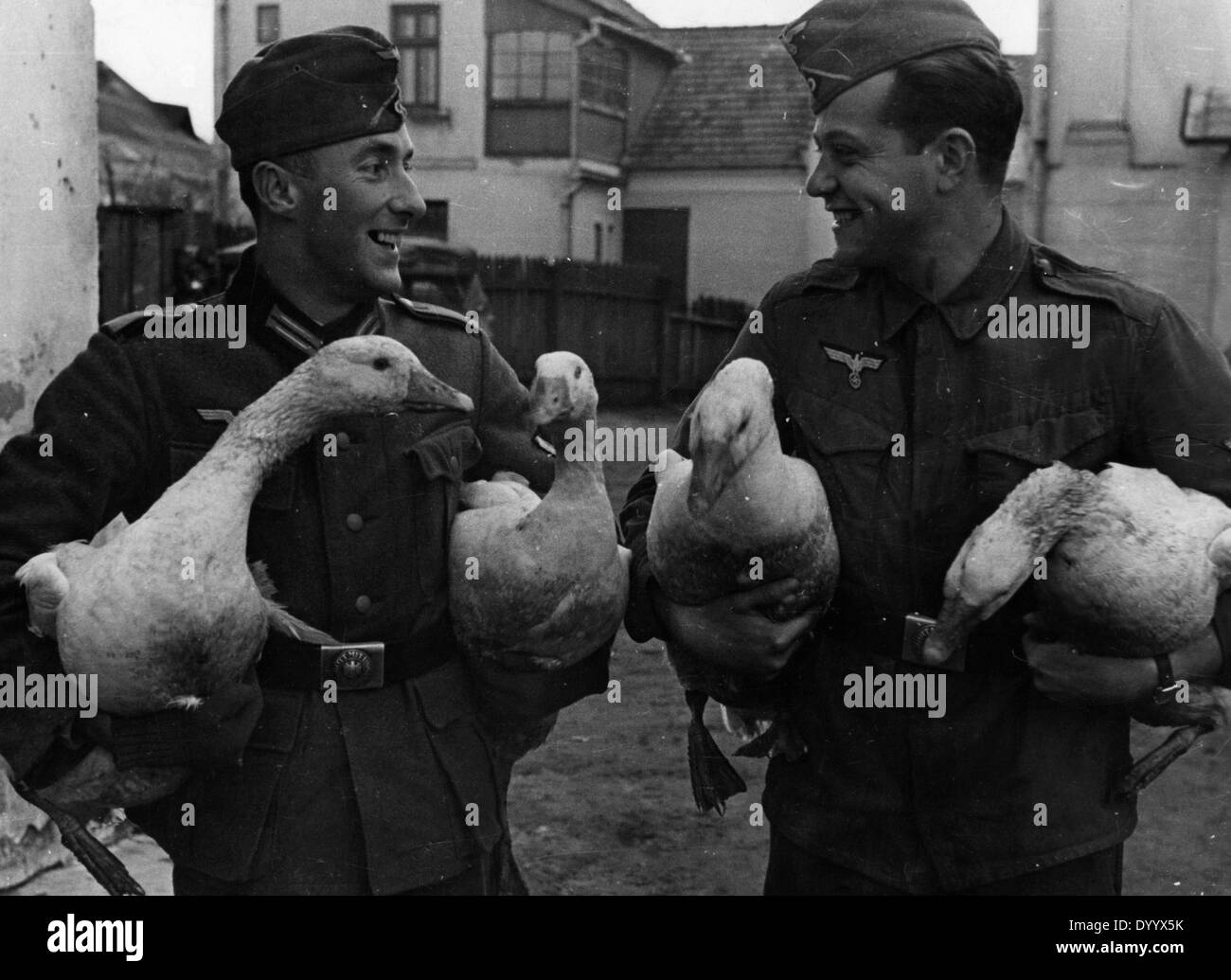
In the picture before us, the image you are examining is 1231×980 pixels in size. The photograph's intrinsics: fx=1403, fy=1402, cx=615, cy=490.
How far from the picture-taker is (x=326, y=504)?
113 inches

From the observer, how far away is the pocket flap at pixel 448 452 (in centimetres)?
288

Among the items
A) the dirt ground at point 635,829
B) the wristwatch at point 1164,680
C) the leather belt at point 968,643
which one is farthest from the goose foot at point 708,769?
the wristwatch at point 1164,680

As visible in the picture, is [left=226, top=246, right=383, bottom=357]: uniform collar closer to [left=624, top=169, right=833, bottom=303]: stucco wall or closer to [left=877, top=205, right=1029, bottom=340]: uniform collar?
[left=624, top=169, right=833, bottom=303]: stucco wall

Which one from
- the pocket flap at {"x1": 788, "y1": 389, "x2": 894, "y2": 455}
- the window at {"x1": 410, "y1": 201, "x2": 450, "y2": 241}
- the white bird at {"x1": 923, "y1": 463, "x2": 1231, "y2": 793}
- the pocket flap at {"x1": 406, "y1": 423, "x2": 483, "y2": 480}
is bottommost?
the white bird at {"x1": 923, "y1": 463, "x2": 1231, "y2": 793}

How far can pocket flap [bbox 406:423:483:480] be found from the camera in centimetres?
288

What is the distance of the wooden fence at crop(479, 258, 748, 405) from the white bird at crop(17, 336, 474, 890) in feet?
1.88

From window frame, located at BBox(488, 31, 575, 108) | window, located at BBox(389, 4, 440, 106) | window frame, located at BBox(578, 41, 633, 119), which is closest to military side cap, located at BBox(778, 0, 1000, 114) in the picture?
window frame, located at BBox(578, 41, 633, 119)

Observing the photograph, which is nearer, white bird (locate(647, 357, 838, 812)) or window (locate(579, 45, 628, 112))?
white bird (locate(647, 357, 838, 812))

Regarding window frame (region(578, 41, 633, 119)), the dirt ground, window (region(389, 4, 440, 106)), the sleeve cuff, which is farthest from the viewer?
the dirt ground

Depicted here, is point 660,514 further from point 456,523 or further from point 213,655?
point 213,655

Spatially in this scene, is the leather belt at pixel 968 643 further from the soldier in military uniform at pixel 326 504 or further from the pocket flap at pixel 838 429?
the soldier in military uniform at pixel 326 504

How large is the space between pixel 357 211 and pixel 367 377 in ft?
1.17

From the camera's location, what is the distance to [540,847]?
4.20m

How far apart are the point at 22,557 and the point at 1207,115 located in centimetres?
271
